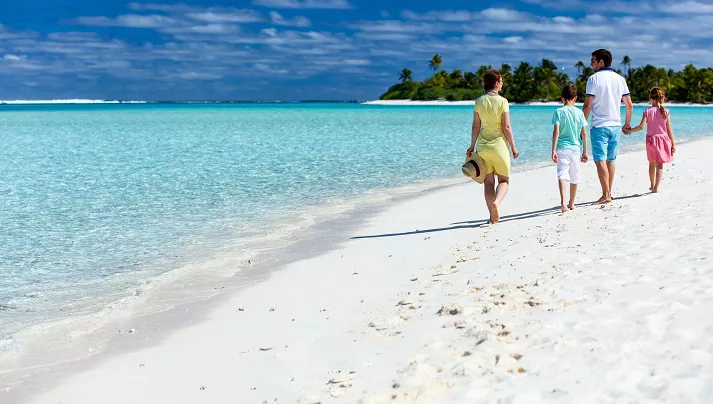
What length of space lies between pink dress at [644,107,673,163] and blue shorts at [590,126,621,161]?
36.4 inches

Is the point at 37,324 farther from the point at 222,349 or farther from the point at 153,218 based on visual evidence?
the point at 153,218

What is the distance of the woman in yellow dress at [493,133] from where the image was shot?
28.9ft

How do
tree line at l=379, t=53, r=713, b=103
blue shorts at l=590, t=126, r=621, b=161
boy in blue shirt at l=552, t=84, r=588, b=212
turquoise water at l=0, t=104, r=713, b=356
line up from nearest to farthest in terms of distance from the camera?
turquoise water at l=0, t=104, r=713, b=356 → boy in blue shirt at l=552, t=84, r=588, b=212 → blue shorts at l=590, t=126, r=621, b=161 → tree line at l=379, t=53, r=713, b=103

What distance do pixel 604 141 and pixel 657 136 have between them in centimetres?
133

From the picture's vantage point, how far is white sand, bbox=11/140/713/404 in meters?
4.03

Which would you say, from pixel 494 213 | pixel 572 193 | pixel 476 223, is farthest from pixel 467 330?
pixel 572 193

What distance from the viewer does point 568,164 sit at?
31.8 ft

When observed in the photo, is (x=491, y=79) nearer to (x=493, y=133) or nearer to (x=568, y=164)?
(x=493, y=133)

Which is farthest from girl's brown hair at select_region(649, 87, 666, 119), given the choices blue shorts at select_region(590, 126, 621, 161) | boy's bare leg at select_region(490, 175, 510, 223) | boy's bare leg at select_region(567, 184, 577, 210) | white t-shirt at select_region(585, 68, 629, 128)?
boy's bare leg at select_region(490, 175, 510, 223)

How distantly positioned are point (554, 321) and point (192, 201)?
10668 millimetres

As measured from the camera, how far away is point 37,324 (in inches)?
254

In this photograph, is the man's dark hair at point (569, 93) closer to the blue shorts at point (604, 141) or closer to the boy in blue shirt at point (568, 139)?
the boy in blue shirt at point (568, 139)

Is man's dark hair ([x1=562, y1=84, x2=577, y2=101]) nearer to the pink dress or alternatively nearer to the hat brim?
the hat brim

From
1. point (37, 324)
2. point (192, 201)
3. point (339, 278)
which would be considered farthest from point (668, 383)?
point (192, 201)
